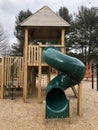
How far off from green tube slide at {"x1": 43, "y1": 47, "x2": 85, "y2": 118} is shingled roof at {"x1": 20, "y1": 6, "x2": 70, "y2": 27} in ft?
12.1

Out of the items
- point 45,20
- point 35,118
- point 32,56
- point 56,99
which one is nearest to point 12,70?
point 32,56

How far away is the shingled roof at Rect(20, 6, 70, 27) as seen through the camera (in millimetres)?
13102

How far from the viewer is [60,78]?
9.93 m

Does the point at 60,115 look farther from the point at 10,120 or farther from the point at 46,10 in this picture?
the point at 46,10

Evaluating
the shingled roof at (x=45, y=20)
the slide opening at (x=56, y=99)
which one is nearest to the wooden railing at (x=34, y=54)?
the shingled roof at (x=45, y=20)

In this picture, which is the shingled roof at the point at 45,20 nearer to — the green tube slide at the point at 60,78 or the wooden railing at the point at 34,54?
the wooden railing at the point at 34,54

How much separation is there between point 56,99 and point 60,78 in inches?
27.5

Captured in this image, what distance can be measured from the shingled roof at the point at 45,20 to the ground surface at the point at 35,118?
3.21m

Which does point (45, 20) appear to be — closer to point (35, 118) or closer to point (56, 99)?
point (56, 99)

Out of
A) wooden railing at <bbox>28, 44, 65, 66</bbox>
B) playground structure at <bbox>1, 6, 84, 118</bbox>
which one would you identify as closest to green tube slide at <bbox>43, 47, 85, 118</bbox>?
playground structure at <bbox>1, 6, 84, 118</bbox>

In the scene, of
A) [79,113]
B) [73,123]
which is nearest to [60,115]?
[73,123]

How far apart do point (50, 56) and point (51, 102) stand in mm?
1708

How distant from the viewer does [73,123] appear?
30.5 ft

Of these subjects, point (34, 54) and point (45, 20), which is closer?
point (34, 54)
